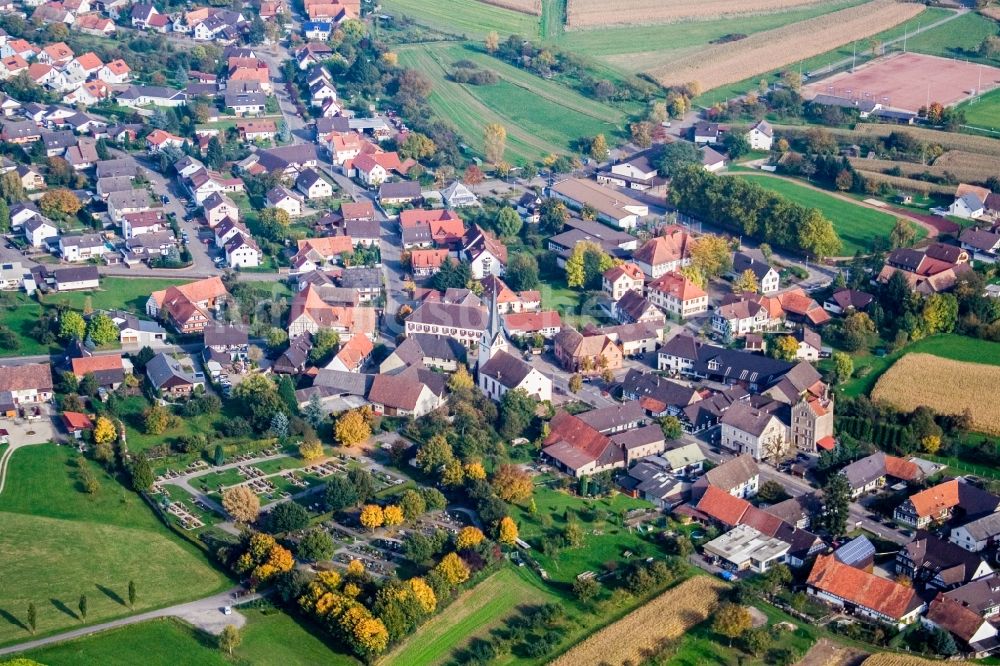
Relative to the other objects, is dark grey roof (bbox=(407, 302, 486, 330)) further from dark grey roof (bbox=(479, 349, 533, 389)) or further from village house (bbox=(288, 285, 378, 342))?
dark grey roof (bbox=(479, 349, 533, 389))

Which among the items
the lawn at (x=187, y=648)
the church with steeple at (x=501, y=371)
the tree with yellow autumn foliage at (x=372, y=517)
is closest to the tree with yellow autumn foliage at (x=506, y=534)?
Answer: the tree with yellow autumn foliage at (x=372, y=517)

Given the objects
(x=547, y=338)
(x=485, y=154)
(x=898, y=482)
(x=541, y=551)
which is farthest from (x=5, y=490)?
(x=485, y=154)

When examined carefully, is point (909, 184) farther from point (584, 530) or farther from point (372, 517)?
point (372, 517)

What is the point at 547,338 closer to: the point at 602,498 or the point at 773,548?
the point at 602,498

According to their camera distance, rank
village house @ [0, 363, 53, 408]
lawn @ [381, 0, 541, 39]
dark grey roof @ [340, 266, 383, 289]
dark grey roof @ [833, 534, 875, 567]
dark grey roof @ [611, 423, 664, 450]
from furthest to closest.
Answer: lawn @ [381, 0, 541, 39] → dark grey roof @ [340, 266, 383, 289] → village house @ [0, 363, 53, 408] → dark grey roof @ [611, 423, 664, 450] → dark grey roof @ [833, 534, 875, 567]

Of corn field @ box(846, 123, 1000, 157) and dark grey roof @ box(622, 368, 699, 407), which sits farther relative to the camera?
corn field @ box(846, 123, 1000, 157)

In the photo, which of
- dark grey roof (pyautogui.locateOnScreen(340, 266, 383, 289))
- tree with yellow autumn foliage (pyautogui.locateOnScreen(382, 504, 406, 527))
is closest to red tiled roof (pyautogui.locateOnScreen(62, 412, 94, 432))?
tree with yellow autumn foliage (pyautogui.locateOnScreen(382, 504, 406, 527))
